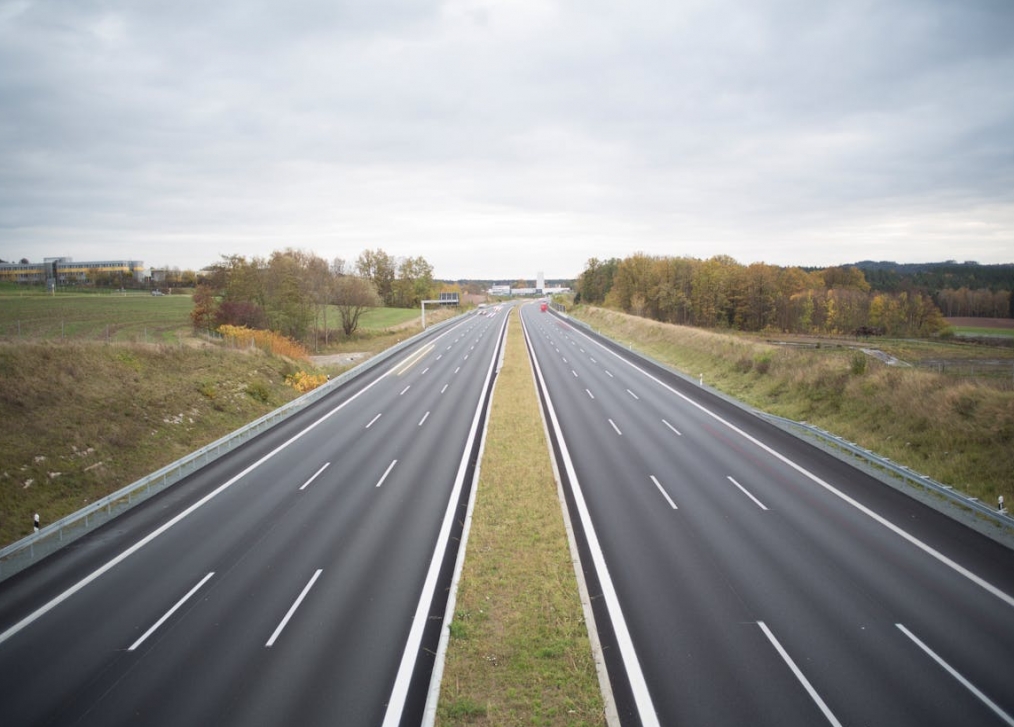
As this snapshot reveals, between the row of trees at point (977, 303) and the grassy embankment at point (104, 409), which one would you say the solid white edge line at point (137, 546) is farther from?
the row of trees at point (977, 303)

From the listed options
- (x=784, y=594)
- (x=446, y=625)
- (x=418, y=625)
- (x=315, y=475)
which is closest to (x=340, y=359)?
(x=315, y=475)

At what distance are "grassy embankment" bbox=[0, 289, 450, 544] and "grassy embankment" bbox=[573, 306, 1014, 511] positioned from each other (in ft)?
87.9

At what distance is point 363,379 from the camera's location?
1474 inches

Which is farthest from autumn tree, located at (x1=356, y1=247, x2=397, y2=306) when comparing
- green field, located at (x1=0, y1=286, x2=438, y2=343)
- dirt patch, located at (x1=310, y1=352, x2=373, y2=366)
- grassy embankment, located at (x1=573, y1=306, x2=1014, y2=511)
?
grassy embankment, located at (x1=573, y1=306, x2=1014, y2=511)

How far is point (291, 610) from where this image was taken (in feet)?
33.8

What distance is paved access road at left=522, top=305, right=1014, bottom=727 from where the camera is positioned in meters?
7.82

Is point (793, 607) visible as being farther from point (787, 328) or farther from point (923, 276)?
point (923, 276)

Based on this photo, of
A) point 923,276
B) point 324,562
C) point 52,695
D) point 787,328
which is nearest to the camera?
point 52,695

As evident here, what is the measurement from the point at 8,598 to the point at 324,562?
6.25m

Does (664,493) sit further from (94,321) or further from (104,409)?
(94,321)

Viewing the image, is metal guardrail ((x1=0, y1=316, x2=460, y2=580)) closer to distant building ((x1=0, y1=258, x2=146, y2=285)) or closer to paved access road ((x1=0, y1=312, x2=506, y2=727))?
paved access road ((x1=0, y1=312, x2=506, y2=727))

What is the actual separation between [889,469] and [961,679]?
34.2 ft

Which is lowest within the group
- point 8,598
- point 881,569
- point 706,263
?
point 8,598

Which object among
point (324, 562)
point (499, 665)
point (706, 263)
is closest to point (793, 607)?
point (499, 665)
